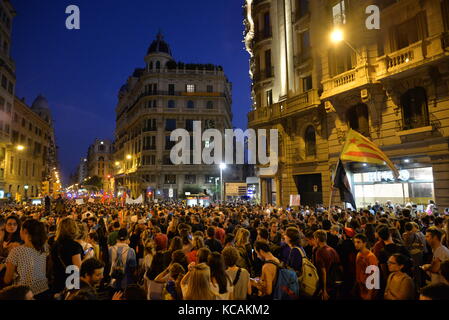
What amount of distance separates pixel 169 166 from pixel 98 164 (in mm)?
90271

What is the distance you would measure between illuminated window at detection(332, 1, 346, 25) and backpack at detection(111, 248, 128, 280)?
2158 centimetres

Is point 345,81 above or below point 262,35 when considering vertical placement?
below

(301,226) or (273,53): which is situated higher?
(273,53)

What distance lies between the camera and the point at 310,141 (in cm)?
2447

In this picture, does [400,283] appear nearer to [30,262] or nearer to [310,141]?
[30,262]

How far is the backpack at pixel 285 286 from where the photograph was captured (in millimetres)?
4360

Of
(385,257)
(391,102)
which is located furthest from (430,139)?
(385,257)

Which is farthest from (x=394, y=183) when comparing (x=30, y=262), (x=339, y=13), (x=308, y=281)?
(x=30, y=262)

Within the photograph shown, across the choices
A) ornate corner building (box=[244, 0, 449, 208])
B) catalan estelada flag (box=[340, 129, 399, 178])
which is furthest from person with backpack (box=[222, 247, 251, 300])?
ornate corner building (box=[244, 0, 449, 208])

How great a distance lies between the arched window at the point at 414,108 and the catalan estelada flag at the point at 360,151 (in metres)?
5.51

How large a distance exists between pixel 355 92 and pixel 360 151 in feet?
25.0

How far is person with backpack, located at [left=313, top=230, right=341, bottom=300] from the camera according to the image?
546 cm

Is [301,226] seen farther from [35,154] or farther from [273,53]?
[35,154]

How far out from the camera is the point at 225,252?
186 inches
